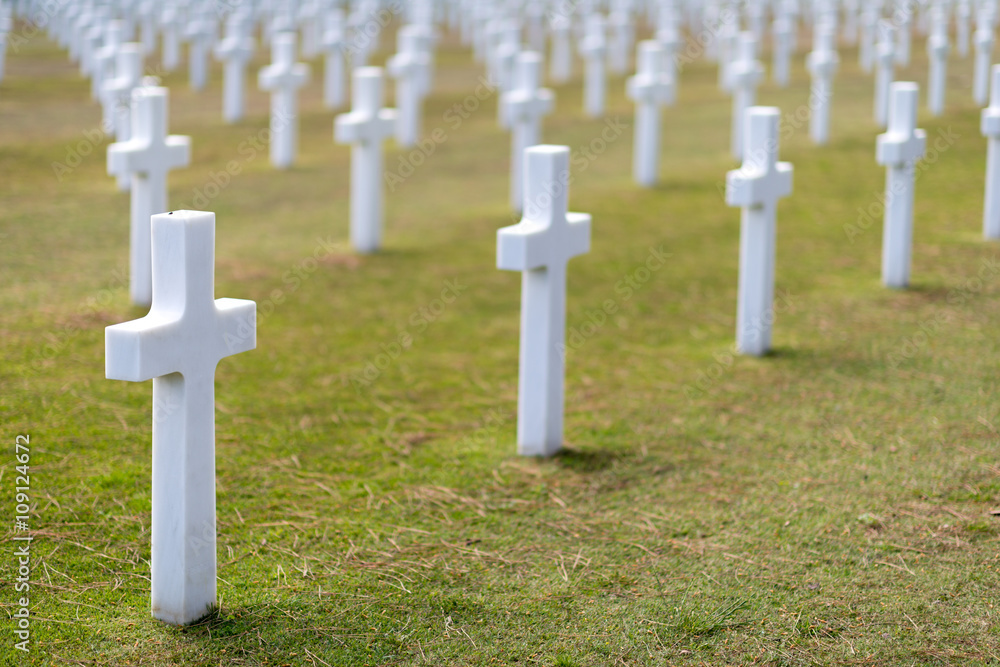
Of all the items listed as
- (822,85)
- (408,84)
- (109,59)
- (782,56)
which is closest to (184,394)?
(109,59)

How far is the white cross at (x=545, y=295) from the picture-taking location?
4.39 metres

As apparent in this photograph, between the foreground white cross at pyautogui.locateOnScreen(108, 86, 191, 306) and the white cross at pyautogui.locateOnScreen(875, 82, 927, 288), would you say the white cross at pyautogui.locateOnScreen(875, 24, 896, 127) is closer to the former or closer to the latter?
the white cross at pyautogui.locateOnScreen(875, 82, 927, 288)

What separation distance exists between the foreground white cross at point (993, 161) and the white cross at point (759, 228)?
93.9 inches

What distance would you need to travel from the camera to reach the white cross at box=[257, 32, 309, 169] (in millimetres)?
10602

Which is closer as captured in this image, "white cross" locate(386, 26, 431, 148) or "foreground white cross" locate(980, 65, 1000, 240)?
"foreground white cross" locate(980, 65, 1000, 240)

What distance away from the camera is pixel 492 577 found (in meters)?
3.48

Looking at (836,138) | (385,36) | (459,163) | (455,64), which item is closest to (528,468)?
(459,163)

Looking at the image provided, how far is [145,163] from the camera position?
246 inches

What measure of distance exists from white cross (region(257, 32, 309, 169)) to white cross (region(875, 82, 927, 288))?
18.8ft

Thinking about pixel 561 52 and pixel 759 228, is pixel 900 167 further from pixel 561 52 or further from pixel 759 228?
pixel 561 52

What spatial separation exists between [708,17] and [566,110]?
369 inches
